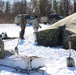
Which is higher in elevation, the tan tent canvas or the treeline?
the tan tent canvas

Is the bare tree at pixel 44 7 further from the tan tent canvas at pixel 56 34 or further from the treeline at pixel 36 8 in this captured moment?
the tan tent canvas at pixel 56 34

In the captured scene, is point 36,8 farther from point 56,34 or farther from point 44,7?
point 56,34

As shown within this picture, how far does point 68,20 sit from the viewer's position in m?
16.5

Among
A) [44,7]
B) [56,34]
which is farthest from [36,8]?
[56,34]

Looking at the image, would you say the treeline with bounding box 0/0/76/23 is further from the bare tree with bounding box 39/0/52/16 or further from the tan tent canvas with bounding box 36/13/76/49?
the tan tent canvas with bounding box 36/13/76/49

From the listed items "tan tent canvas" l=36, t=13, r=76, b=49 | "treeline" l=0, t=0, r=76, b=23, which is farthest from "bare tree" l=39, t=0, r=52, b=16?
"tan tent canvas" l=36, t=13, r=76, b=49

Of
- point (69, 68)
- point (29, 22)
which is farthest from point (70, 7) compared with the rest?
point (69, 68)

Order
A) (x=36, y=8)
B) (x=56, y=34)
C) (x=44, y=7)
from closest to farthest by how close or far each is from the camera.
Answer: (x=56, y=34) → (x=44, y=7) → (x=36, y=8)

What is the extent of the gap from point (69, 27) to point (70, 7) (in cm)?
4133

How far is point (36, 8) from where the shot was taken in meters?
55.5

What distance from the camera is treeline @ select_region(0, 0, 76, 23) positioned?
52.8 meters

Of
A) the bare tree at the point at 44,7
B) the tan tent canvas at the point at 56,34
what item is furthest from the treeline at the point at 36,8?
the tan tent canvas at the point at 56,34

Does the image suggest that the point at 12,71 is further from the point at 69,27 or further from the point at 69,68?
the point at 69,27

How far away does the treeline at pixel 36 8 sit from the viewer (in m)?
52.8
